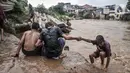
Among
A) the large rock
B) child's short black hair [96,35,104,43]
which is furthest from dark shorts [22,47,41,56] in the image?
child's short black hair [96,35,104,43]

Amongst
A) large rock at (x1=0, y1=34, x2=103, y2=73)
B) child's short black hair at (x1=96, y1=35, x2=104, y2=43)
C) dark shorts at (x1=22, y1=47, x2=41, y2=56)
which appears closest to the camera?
large rock at (x1=0, y1=34, x2=103, y2=73)

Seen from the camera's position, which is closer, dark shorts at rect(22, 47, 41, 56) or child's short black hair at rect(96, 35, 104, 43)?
child's short black hair at rect(96, 35, 104, 43)

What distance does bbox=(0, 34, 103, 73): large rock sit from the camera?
553cm

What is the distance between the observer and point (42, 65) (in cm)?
602

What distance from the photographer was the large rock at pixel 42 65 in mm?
5527

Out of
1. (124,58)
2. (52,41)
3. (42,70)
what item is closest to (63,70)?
(42,70)

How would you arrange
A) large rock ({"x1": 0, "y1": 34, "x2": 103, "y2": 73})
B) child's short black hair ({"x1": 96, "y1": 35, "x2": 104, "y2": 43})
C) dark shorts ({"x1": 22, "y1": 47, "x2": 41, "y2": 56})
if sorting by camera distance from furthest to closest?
dark shorts ({"x1": 22, "y1": 47, "x2": 41, "y2": 56}) → child's short black hair ({"x1": 96, "y1": 35, "x2": 104, "y2": 43}) → large rock ({"x1": 0, "y1": 34, "x2": 103, "y2": 73})

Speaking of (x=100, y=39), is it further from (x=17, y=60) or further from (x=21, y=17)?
(x=21, y=17)

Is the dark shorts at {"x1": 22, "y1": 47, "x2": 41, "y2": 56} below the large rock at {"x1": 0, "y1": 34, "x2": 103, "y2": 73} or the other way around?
the other way around

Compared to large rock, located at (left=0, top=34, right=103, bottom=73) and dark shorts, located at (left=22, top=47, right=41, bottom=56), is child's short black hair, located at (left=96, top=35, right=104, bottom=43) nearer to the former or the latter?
large rock, located at (left=0, top=34, right=103, bottom=73)

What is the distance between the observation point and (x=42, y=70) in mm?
5582

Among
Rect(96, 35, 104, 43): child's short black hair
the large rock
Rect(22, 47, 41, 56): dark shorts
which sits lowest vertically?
the large rock

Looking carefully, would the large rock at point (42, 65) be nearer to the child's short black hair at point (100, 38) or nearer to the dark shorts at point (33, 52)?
the dark shorts at point (33, 52)

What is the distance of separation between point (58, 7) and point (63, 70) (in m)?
41.1
